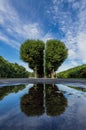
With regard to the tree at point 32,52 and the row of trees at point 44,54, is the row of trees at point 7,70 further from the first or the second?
the row of trees at point 44,54

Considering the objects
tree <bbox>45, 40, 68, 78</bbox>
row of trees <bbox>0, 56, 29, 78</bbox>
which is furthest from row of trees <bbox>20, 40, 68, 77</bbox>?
row of trees <bbox>0, 56, 29, 78</bbox>

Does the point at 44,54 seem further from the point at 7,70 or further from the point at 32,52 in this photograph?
the point at 7,70

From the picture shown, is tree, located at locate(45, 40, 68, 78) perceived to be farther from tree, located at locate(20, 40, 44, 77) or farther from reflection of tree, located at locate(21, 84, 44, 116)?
reflection of tree, located at locate(21, 84, 44, 116)

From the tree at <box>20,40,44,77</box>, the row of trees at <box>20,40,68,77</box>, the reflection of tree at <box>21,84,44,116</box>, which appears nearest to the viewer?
the reflection of tree at <box>21,84,44,116</box>

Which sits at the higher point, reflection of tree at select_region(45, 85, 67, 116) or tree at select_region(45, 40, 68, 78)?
tree at select_region(45, 40, 68, 78)

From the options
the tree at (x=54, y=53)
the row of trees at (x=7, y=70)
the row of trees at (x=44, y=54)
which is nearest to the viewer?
the tree at (x=54, y=53)

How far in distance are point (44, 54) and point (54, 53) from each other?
11.2 ft

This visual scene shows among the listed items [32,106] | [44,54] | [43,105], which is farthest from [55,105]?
[44,54]

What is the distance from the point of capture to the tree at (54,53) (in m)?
43.7

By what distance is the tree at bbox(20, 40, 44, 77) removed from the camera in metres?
44.6

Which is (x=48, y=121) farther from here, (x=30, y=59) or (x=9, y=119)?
(x=30, y=59)

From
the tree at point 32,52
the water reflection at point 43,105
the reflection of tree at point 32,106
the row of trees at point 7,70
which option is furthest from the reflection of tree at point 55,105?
the row of trees at point 7,70

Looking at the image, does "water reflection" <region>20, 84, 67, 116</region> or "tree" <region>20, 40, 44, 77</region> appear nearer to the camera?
"water reflection" <region>20, 84, 67, 116</region>

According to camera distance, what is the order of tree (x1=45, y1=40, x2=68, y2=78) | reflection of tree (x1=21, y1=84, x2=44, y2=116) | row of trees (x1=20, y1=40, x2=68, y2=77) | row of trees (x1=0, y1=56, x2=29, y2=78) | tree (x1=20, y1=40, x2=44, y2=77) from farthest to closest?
row of trees (x1=0, y1=56, x2=29, y2=78)
tree (x1=20, y1=40, x2=44, y2=77)
row of trees (x1=20, y1=40, x2=68, y2=77)
tree (x1=45, y1=40, x2=68, y2=78)
reflection of tree (x1=21, y1=84, x2=44, y2=116)
